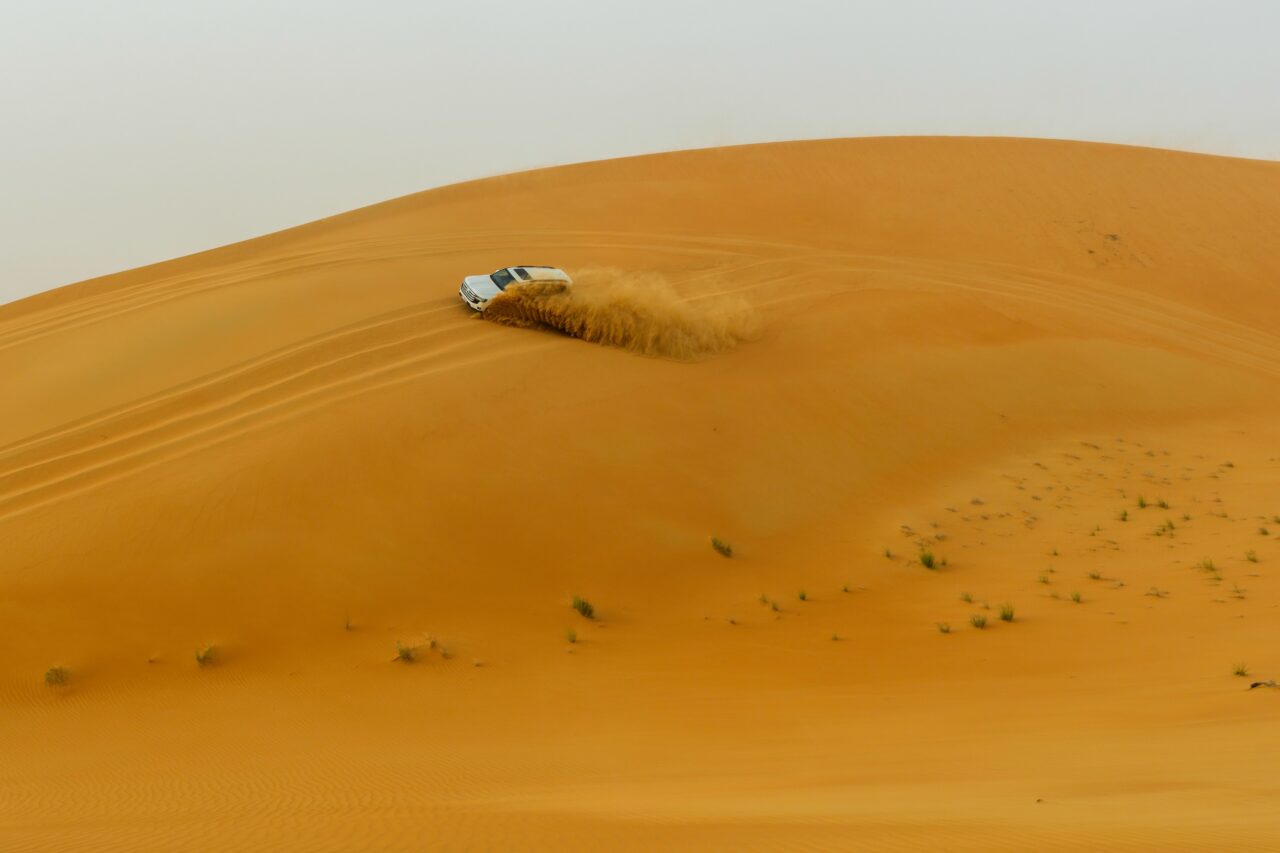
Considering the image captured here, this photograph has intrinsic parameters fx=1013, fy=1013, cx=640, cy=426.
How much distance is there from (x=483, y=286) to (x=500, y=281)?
0.28 meters

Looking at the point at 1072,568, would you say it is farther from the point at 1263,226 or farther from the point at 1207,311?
the point at 1263,226

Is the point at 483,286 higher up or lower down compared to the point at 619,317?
higher up

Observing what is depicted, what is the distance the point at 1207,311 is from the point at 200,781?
Result: 807 inches

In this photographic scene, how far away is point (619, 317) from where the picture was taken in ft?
47.8

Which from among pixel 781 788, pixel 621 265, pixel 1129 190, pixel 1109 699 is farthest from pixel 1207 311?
pixel 781 788

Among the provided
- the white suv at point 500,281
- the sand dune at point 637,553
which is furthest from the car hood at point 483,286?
the sand dune at point 637,553

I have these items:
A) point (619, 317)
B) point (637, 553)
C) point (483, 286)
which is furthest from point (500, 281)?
point (637, 553)

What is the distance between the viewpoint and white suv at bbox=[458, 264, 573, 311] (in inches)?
588

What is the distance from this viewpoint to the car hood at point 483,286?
14953mm

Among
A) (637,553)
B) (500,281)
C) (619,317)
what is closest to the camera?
(637,553)

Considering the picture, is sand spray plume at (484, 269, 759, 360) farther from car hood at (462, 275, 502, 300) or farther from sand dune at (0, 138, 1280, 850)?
car hood at (462, 275, 502, 300)

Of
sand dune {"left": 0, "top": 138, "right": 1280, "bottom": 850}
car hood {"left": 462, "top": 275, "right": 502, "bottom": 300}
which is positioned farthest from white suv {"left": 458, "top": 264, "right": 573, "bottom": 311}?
sand dune {"left": 0, "top": 138, "right": 1280, "bottom": 850}

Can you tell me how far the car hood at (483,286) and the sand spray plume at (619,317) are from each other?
20 centimetres

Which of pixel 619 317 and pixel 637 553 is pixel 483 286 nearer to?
pixel 619 317
